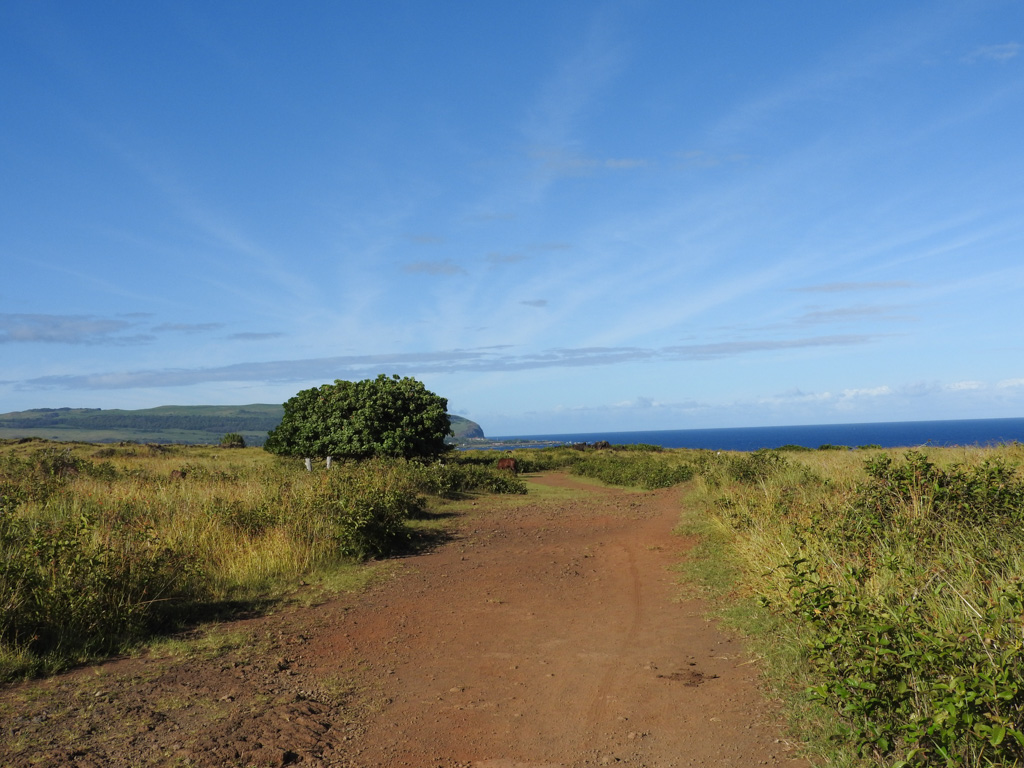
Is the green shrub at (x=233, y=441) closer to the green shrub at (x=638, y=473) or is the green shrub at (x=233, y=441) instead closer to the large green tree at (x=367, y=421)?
the large green tree at (x=367, y=421)

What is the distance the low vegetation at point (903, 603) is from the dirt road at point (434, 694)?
0.61 m

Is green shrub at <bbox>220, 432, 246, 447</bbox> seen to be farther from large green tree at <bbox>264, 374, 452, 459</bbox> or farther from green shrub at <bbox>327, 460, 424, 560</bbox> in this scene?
green shrub at <bbox>327, 460, 424, 560</bbox>

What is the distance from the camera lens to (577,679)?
6156 millimetres

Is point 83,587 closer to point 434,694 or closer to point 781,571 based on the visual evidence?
point 434,694

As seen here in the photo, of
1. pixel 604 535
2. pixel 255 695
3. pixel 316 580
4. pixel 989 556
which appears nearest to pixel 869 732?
pixel 989 556

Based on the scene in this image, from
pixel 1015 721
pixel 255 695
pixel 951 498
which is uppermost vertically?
pixel 951 498

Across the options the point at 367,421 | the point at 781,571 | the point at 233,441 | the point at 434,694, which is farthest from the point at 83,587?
the point at 233,441

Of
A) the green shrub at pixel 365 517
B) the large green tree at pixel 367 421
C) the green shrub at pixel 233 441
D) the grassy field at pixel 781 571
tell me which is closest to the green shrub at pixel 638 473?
the large green tree at pixel 367 421

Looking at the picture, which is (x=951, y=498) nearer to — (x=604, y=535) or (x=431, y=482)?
(x=604, y=535)

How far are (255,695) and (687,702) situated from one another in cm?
335

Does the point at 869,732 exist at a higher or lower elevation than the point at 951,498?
lower

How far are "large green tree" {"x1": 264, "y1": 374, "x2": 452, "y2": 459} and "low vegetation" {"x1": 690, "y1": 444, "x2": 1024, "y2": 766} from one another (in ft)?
57.6

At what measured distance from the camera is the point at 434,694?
5.90 meters

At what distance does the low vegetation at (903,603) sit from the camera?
155 inches
